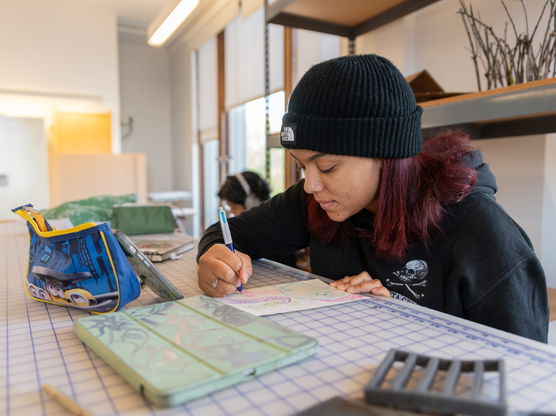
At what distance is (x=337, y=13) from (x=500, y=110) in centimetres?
123

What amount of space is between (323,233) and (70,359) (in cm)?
65

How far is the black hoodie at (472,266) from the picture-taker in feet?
2.61

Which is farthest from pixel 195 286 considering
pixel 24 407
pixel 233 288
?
pixel 24 407

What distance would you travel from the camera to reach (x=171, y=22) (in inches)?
75.0

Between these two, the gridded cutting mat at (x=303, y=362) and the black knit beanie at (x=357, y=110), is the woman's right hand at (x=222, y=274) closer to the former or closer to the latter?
the gridded cutting mat at (x=303, y=362)

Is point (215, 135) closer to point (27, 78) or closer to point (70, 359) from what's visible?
point (27, 78)

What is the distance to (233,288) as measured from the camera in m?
0.80

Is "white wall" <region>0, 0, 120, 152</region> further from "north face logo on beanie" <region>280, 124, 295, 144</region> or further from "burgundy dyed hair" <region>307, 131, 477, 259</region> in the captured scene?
"burgundy dyed hair" <region>307, 131, 477, 259</region>

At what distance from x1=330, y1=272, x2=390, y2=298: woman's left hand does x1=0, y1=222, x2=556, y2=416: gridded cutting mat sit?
0.03 meters

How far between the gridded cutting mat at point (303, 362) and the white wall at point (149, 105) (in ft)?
17.7

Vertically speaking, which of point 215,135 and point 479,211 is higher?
point 215,135

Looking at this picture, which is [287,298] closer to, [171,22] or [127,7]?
[171,22]

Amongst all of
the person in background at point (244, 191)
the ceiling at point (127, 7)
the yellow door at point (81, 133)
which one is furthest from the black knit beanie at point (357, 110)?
the yellow door at point (81, 133)

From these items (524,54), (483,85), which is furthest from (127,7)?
(524,54)
